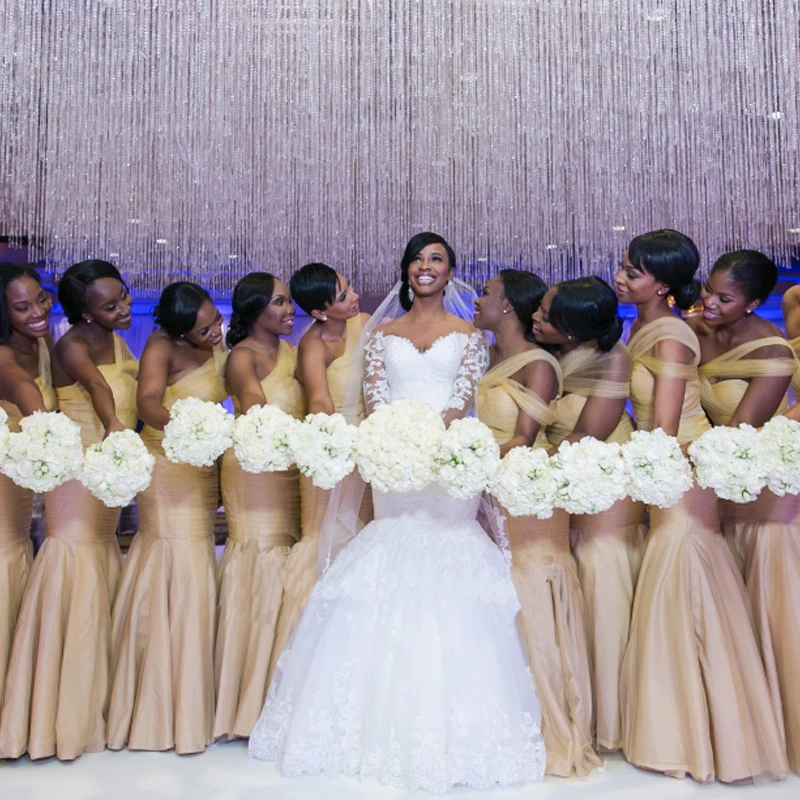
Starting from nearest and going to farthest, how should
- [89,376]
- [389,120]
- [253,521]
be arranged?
1. [89,376]
2. [253,521]
3. [389,120]

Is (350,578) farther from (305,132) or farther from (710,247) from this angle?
(710,247)

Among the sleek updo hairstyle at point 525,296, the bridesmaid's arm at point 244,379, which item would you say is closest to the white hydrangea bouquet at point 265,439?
the bridesmaid's arm at point 244,379

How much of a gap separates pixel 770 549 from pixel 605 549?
628 millimetres

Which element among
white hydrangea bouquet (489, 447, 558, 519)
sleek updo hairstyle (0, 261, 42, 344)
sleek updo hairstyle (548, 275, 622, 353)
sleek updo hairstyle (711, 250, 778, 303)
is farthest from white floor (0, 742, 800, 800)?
sleek updo hairstyle (711, 250, 778, 303)

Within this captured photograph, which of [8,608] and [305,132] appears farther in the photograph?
[305,132]

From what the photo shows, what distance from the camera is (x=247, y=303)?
3.86 metres

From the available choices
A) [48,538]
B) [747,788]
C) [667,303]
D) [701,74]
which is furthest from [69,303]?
[701,74]

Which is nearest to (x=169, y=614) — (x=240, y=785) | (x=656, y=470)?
(x=240, y=785)

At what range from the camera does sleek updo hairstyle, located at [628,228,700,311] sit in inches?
138

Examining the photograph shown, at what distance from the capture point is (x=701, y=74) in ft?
16.1

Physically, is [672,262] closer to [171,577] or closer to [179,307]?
[179,307]

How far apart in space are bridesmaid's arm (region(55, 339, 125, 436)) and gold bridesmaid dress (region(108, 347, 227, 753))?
0.25 m

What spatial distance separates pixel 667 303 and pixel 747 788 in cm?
180

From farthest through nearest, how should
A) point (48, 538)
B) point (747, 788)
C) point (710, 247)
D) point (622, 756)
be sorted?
point (710, 247), point (48, 538), point (622, 756), point (747, 788)
